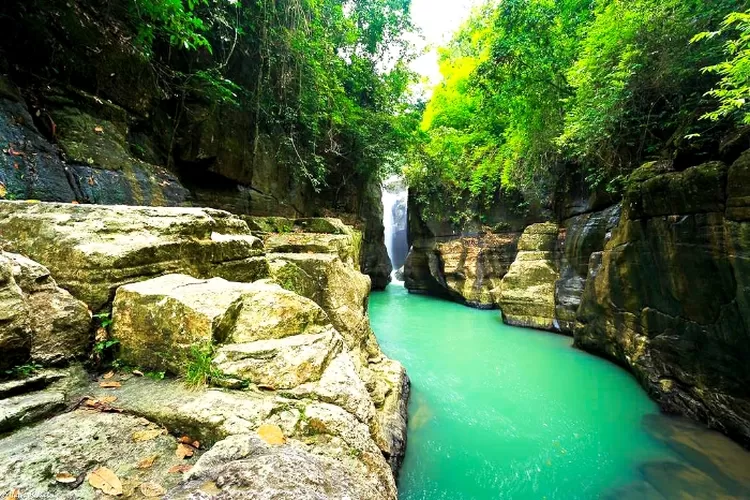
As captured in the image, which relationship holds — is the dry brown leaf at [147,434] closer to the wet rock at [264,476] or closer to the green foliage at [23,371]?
the wet rock at [264,476]

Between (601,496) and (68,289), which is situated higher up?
(68,289)

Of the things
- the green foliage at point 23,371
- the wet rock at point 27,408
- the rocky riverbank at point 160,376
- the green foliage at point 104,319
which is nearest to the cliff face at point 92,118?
the rocky riverbank at point 160,376

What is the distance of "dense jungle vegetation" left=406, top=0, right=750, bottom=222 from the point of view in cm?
471

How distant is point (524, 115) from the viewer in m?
9.40

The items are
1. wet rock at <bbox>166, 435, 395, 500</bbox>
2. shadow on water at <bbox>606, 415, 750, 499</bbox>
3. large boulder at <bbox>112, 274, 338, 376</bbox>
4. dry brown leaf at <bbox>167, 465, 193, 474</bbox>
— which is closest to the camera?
wet rock at <bbox>166, 435, 395, 500</bbox>

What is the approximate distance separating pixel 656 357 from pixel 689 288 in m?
1.39

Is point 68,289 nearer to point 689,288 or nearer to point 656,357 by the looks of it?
point 689,288

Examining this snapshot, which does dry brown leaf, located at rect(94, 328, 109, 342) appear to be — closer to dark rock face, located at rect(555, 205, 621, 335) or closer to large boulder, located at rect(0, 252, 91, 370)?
large boulder, located at rect(0, 252, 91, 370)

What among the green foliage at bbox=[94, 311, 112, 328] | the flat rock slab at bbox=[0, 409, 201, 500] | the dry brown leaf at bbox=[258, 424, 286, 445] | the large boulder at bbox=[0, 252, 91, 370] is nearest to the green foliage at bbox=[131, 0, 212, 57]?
the large boulder at bbox=[0, 252, 91, 370]

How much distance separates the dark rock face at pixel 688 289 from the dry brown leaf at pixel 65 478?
19.5 ft

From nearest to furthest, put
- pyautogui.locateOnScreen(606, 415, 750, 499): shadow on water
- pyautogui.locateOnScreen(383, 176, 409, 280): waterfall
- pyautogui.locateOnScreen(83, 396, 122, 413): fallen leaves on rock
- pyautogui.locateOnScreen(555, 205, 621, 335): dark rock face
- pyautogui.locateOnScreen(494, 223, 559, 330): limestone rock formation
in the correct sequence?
pyautogui.locateOnScreen(83, 396, 122, 413): fallen leaves on rock, pyautogui.locateOnScreen(606, 415, 750, 499): shadow on water, pyautogui.locateOnScreen(555, 205, 621, 335): dark rock face, pyautogui.locateOnScreen(494, 223, 559, 330): limestone rock formation, pyautogui.locateOnScreen(383, 176, 409, 280): waterfall

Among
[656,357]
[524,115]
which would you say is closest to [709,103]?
[656,357]

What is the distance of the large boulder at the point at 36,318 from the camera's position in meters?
1.48

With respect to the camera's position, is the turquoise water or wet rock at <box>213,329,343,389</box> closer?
wet rock at <box>213,329,343,389</box>
